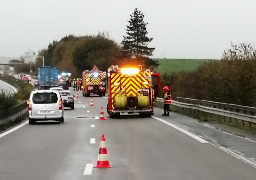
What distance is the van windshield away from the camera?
1017 inches

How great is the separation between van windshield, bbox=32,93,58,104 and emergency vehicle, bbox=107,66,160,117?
402cm

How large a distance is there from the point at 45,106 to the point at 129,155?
40.6ft

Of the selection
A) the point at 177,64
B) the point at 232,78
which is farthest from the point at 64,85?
the point at 177,64

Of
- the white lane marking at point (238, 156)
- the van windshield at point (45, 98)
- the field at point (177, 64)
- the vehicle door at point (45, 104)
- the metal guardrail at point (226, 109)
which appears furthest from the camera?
the field at point (177, 64)

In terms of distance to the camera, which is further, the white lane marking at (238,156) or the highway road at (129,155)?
the white lane marking at (238,156)

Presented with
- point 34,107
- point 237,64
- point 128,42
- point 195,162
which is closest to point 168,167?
point 195,162

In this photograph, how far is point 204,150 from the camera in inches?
588

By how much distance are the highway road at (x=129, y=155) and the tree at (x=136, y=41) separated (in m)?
83.4

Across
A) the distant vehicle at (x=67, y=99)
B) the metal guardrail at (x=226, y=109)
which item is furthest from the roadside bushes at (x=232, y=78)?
the distant vehicle at (x=67, y=99)

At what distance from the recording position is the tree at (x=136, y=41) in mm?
105125

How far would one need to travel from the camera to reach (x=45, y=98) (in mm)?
26094

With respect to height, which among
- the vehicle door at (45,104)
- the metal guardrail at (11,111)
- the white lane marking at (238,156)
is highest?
the vehicle door at (45,104)

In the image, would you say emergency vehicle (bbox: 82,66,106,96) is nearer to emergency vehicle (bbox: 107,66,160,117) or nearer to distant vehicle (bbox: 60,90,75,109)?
distant vehicle (bbox: 60,90,75,109)

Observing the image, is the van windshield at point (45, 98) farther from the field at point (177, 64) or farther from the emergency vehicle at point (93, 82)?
the field at point (177, 64)
